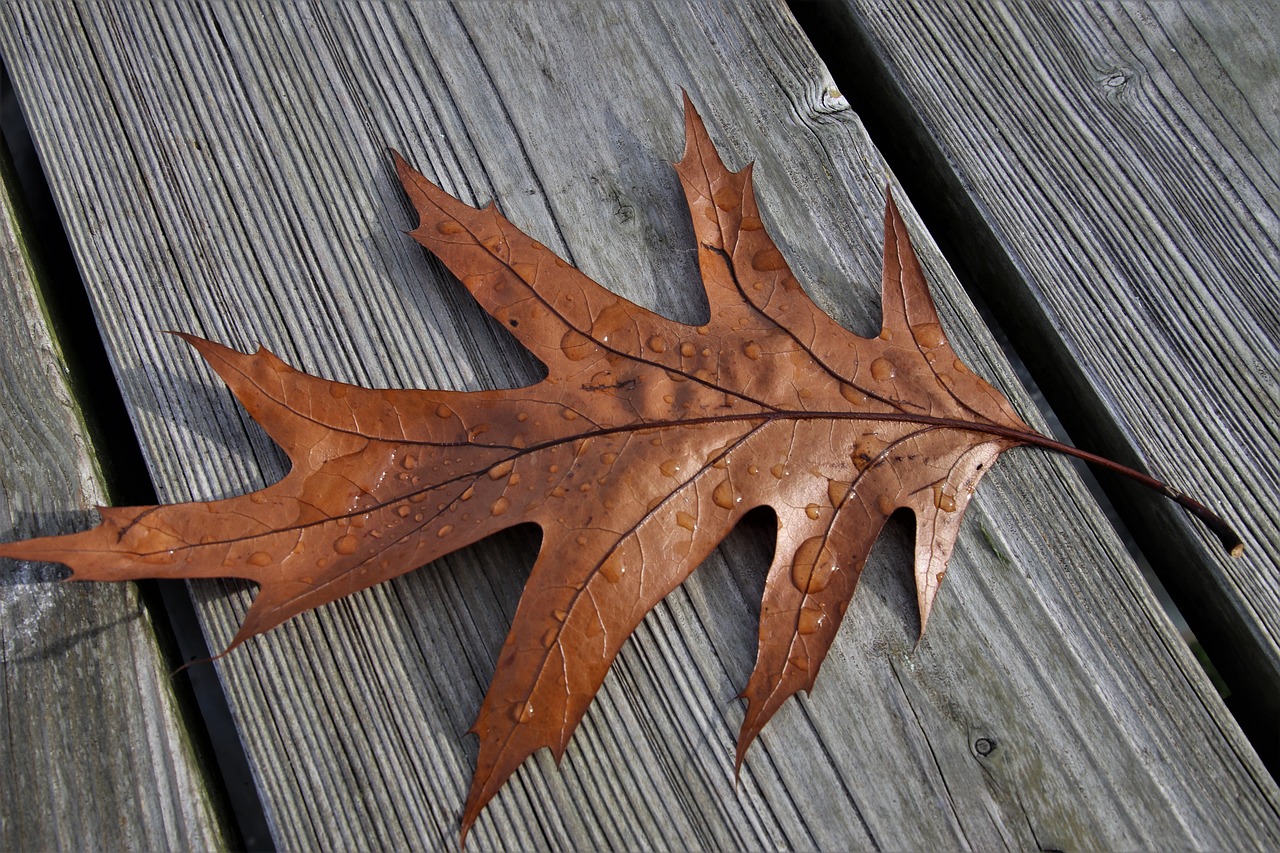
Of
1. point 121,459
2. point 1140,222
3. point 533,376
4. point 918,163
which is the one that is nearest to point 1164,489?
point 1140,222

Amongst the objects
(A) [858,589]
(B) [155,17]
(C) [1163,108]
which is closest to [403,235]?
(B) [155,17]

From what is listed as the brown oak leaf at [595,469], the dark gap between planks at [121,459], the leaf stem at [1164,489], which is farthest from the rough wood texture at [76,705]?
the leaf stem at [1164,489]

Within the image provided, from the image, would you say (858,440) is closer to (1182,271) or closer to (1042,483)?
Answer: (1042,483)

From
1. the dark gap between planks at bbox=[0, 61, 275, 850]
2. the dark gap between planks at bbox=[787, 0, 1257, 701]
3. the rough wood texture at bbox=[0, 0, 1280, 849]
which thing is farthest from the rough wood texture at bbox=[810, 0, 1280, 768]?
the dark gap between planks at bbox=[0, 61, 275, 850]

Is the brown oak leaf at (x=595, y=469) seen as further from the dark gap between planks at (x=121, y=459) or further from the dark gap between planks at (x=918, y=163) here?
the dark gap between planks at (x=918, y=163)

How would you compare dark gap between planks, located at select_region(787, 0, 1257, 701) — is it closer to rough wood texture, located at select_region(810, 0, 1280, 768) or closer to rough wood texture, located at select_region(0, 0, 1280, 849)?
rough wood texture, located at select_region(810, 0, 1280, 768)

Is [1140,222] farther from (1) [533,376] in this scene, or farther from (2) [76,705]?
(2) [76,705]

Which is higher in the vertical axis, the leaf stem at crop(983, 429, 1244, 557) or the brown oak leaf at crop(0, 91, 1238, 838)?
the brown oak leaf at crop(0, 91, 1238, 838)
